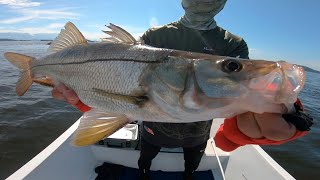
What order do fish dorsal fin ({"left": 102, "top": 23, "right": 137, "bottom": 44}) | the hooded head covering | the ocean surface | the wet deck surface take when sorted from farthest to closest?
the ocean surface
the wet deck surface
the hooded head covering
fish dorsal fin ({"left": 102, "top": 23, "right": 137, "bottom": 44})

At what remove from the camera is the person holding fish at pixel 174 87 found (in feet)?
4.60

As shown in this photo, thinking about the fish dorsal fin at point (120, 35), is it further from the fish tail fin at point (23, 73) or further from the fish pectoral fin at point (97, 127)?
the fish tail fin at point (23, 73)

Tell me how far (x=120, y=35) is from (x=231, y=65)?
89cm

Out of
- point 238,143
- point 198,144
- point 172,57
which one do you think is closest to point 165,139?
point 198,144

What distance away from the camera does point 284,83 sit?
1279 mm

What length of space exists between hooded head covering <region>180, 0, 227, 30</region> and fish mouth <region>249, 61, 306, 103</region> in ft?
5.21

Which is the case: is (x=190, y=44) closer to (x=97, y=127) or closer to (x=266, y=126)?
(x=97, y=127)

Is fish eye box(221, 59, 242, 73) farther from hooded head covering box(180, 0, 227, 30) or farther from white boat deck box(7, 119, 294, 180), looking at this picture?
white boat deck box(7, 119, 294, 180)

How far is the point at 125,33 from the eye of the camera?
6.60 feet

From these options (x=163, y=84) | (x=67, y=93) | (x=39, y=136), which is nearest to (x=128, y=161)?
(x=67, y=93)

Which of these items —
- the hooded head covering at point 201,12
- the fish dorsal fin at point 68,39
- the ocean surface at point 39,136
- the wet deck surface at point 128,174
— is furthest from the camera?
the ocean surface at point 39,136

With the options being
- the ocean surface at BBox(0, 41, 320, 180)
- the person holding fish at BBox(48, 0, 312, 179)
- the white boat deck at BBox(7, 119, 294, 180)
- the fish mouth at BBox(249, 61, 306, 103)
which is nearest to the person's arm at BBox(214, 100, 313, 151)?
the fish mouth at BBox(249, 61, 306, 103)

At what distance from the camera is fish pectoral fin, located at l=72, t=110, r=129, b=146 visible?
1.83 m

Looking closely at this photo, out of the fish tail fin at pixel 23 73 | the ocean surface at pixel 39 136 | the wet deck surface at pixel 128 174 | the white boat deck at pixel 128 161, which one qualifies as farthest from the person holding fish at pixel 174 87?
the ocean surface at pixel 39 136
